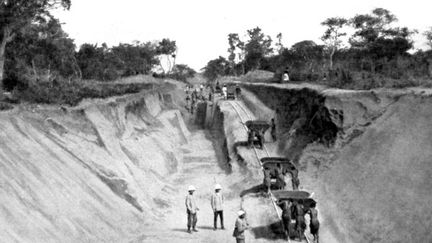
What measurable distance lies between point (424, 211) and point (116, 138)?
1631cm

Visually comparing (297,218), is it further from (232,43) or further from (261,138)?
(232,43)

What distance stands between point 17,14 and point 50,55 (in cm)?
2884

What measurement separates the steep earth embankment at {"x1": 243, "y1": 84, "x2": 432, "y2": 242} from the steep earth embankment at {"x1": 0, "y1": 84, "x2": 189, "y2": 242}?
7558mm

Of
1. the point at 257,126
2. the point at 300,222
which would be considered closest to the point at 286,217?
the point at 300,222

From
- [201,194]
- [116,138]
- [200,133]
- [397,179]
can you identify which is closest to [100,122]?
[116,138]

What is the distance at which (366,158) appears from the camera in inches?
891

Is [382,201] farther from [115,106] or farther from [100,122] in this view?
[115,106]

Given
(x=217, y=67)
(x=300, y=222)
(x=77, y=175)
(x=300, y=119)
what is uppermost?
(x=217, y=67)

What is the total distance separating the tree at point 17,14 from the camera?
3366cm

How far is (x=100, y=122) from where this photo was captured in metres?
26.3

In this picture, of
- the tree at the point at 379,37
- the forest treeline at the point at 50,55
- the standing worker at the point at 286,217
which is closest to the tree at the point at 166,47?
the forest treeline at the point at 50,55

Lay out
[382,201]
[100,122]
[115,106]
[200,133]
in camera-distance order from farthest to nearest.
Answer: [200,133] < [115,106] < [100,122] < [382,201]

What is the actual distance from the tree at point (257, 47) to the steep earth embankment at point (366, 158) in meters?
68.1

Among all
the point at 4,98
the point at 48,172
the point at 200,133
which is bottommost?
the point at 200,133
